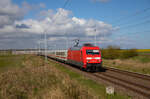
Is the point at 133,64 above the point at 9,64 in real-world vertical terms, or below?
above

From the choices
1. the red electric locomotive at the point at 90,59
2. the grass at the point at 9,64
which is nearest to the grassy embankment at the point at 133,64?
the red electric locomotive at the point at 90,59

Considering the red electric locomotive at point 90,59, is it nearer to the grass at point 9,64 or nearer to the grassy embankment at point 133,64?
the grassy embankment at point 133,64

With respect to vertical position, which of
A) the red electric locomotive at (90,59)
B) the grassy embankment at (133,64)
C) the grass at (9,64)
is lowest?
the grass at (9,64)

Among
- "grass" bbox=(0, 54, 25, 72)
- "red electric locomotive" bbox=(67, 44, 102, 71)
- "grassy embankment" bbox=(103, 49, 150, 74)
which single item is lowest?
"grass" bbox=(0, 54, 25, 72)

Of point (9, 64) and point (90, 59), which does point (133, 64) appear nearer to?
point (90, 59)

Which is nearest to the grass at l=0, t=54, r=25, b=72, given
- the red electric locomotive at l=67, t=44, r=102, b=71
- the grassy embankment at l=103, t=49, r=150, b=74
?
the red electric locomotive at l=67, t=44, r=102, b=71

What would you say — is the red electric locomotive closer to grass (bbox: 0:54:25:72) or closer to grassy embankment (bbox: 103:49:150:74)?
grassy embankment (bbox: 103:49:150:74)

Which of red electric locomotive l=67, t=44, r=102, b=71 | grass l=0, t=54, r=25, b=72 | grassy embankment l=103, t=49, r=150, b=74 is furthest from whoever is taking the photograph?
grass l=0, t=54, r=25, b=72

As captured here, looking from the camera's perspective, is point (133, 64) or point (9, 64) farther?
point (9, 64)

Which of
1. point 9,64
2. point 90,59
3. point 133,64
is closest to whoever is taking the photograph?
point 90,59

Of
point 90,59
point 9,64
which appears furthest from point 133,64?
point 9,64

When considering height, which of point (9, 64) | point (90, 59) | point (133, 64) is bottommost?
point (9, 64)

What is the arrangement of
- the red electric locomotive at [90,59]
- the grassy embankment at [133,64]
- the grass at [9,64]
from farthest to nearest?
the grass at [9,64] → the grassy embankment at [133,64] → the red electric locomotive at [90,59]

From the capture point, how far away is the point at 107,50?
42562mm
